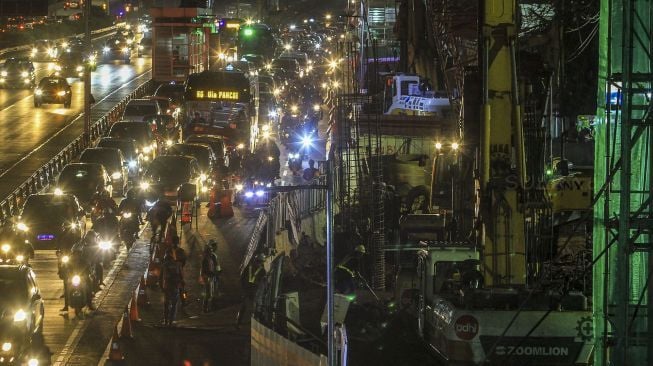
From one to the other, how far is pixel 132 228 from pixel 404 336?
12539 millimetres

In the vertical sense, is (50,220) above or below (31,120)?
below

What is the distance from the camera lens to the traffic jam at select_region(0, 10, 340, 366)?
2255 centimetres

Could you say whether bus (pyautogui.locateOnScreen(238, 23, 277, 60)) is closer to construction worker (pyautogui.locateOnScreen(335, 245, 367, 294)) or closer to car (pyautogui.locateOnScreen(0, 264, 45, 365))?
construction worker (pyautogui.locateOnScreen(335, 245, 367, 294))

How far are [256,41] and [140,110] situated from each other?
42331mm

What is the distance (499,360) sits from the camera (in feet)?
48.8

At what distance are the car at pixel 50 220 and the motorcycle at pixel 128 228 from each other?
0.92 metres

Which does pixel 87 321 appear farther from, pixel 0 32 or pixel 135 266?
pixel 0 32

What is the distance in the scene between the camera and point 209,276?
76.1 feet

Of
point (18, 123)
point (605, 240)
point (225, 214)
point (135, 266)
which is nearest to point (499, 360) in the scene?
point (605, 240)

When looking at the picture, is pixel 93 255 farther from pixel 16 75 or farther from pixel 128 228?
pixel 16 75

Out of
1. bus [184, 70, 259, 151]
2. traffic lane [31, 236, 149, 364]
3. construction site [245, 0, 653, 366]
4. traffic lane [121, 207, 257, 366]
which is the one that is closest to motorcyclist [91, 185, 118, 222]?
traffic lane [31, 236, 149, 364]

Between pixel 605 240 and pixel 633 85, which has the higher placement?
pixel 633 85

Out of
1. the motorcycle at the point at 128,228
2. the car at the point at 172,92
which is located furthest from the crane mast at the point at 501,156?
the car at the point at 172,92

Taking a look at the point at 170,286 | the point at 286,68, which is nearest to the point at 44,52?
the point at 286,68
